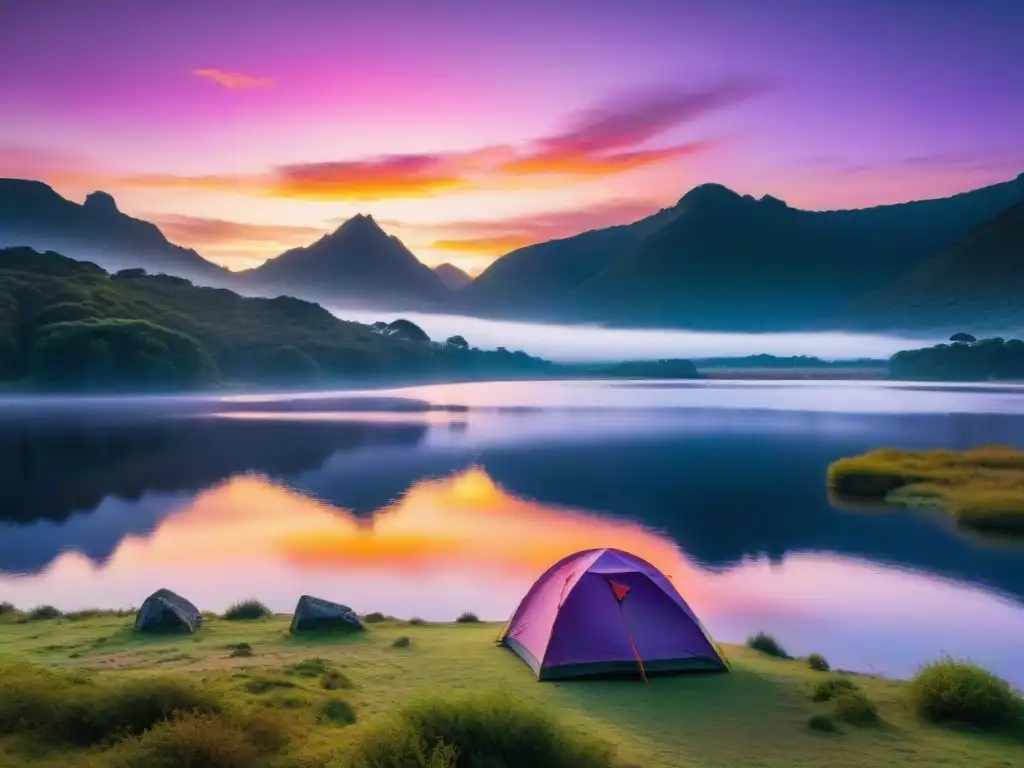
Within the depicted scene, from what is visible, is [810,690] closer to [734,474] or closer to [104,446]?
[734,474]

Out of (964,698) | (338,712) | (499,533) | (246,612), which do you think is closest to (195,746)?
(338,712)

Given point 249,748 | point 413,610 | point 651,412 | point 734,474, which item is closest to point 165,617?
point 413,610

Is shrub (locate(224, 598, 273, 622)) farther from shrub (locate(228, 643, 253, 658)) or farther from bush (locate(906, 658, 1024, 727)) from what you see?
bush (locate(906, 658, 1024, 727))

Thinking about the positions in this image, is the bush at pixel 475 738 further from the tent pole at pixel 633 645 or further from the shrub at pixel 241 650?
the shrub at pixel 241 650

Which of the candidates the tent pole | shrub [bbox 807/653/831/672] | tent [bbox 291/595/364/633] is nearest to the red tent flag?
the tent pole

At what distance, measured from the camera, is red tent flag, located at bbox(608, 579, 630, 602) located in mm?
17203

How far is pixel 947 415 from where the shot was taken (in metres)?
124

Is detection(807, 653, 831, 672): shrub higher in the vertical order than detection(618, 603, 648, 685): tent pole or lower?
lower

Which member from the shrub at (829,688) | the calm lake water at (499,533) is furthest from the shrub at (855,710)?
the calm lake water at (499,533)

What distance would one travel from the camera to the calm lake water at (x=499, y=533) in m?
26.1

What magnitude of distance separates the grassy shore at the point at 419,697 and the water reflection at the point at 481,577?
5.38m

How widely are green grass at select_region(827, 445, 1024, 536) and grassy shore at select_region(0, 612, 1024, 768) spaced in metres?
26.5

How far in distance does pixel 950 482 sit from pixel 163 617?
44.3 metres

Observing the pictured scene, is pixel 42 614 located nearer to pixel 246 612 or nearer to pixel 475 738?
pixel 246 612
